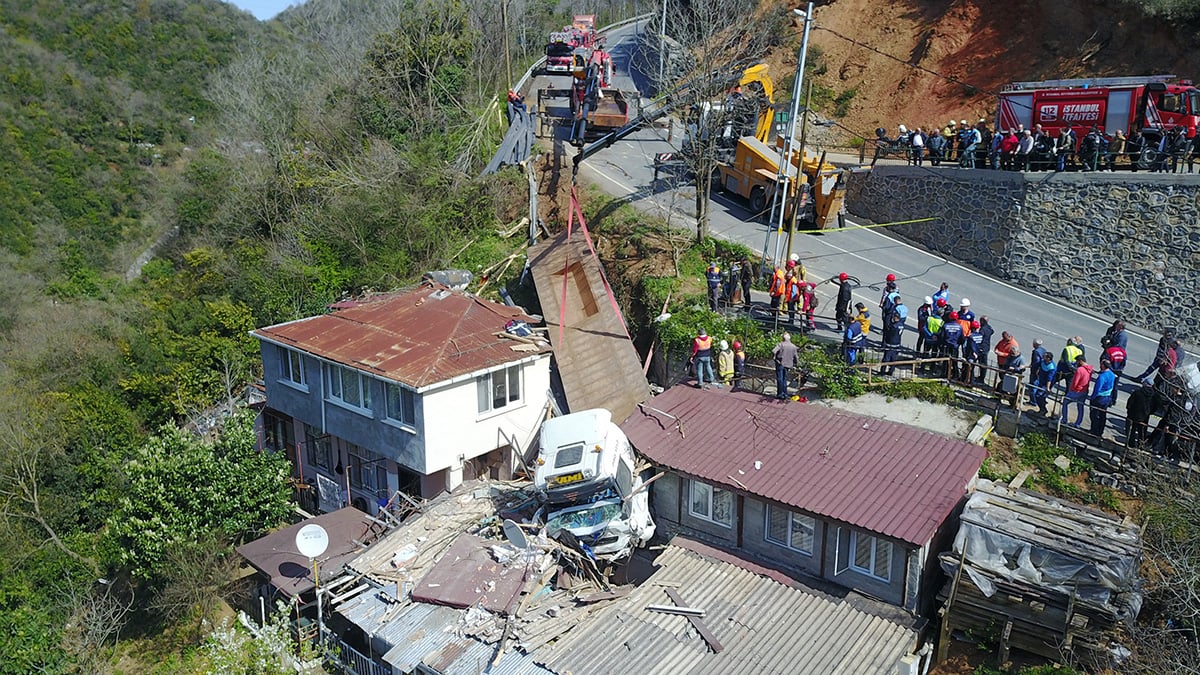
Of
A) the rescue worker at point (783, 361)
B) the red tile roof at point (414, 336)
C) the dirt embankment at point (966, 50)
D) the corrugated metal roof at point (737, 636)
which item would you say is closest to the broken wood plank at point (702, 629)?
the corrugated metal roof at point (737, 636)

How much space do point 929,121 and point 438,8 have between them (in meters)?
Result: 23.6

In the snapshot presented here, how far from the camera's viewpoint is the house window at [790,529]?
17.6 m

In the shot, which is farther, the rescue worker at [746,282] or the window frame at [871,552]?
the rescue worker at [746,282]

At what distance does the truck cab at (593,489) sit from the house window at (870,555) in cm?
432

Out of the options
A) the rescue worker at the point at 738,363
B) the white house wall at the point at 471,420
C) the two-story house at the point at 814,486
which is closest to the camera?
the two-story house at the point at 814,486

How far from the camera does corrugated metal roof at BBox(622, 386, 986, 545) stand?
16625mm

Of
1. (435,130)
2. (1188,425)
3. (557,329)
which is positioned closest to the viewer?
(1188,425)

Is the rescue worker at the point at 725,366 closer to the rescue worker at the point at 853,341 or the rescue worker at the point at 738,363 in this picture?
the rescue worker at the point at 738,363

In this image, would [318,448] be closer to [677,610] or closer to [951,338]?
[677,610]

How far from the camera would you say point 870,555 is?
55.3 feet

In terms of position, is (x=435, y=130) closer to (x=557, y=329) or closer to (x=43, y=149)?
(x=557, y=329)

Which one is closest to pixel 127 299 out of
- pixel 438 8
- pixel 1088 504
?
pixel 438 8

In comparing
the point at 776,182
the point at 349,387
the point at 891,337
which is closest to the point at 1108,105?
the point at 776,182

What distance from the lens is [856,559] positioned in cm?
1705
